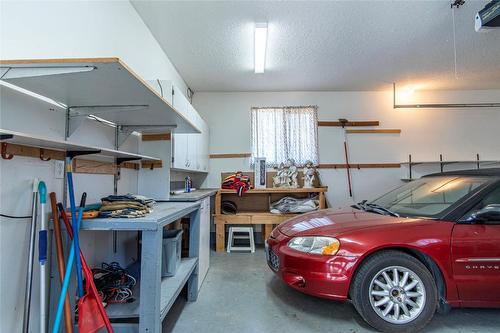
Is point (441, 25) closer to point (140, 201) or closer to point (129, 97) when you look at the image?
point (129, 97)

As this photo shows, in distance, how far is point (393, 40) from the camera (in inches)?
128

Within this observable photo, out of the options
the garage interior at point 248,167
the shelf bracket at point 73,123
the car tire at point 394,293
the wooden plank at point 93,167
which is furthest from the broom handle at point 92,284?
the car tire at point 394,293

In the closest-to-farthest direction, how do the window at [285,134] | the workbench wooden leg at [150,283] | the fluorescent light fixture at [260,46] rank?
the workbench wooden leg at [150,283], the fluorescent light fixture at [260,46], the window at [285,134]

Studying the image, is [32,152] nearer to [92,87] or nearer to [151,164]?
[92,87]

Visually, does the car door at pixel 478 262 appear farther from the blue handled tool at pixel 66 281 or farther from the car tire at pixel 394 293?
the blue handled tool at pixel 66 281

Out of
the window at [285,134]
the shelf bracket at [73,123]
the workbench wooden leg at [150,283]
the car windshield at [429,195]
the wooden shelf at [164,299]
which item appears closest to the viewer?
the workbench wooden leg at [150,283]

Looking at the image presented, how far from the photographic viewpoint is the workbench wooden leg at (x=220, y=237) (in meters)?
4.14

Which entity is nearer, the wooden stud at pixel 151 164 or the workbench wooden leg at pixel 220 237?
the wooden stud at pixel 151 164

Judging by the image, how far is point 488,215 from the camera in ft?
6.24

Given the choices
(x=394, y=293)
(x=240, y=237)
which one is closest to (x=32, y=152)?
(x=394, y=293)

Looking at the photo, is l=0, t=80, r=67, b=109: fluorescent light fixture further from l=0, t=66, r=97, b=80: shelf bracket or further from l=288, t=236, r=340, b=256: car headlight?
l=288, t=236, r=340, b=256: car headlight

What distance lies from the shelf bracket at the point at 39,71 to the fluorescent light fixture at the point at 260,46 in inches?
84.7

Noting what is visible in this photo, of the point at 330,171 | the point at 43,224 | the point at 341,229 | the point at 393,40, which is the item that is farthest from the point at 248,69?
the point at 43,224

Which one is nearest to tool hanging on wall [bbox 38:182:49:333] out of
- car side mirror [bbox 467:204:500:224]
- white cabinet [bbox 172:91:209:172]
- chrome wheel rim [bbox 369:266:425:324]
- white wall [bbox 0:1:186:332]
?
white wall [bbox 0:1:186:332]
